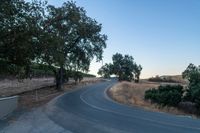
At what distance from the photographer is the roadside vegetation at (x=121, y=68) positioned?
127 m

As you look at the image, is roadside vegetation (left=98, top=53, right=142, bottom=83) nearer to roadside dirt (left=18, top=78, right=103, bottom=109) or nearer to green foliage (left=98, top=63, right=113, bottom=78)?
green foliage (left=98, top=63, right=113, bottom=78)

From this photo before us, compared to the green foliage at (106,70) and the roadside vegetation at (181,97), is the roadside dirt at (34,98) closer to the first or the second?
the roadside vegetation at (181,97)

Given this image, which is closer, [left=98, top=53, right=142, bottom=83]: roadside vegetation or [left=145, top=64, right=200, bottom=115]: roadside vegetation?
[left=145, top=64, right=200, bottom=115]: roadside vegetation

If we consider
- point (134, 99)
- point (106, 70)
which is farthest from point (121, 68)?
point (134, 99)

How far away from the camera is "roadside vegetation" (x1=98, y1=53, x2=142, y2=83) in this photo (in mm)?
126562

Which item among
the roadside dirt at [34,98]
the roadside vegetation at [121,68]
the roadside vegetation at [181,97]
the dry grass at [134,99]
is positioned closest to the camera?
the roadside dirt at [34,98]

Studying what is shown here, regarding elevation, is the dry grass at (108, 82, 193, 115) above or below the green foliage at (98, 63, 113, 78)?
below

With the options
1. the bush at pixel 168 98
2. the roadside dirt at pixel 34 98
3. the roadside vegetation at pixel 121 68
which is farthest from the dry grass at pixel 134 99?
the roadside vegetation at pixel 121 68

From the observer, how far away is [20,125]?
61.4 ft

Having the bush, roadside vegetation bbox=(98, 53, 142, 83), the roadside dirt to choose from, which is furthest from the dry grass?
roadside vegetation bbox=(98, 53, 142, 83)

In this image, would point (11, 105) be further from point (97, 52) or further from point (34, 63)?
point (97, 52)

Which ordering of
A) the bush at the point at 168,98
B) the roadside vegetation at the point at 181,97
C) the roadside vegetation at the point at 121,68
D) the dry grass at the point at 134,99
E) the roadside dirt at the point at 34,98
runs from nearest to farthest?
the roadside dirt at the point at 34,98, the dry grass at the point at 134,99, the roadside vegetation at the point at 181,97, the bush at the point at 168,98, the roadside vegetation at the point at 121,68

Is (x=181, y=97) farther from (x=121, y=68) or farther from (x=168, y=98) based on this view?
(x=121, y=68)

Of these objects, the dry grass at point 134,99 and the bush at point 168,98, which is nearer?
the dry grass at point 134,99
